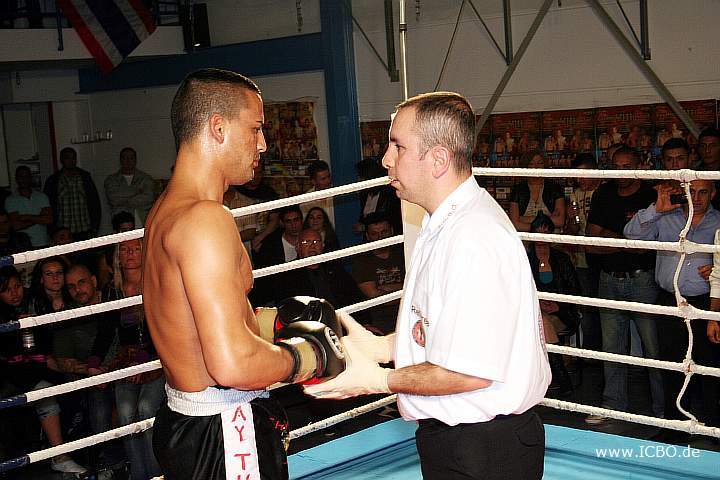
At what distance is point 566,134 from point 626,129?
446 millimetres

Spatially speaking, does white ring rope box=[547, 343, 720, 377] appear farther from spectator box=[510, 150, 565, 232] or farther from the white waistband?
spectator box=[510, 150, 565, 232]

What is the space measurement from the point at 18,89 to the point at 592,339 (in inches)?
284

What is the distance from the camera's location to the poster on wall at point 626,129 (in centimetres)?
527

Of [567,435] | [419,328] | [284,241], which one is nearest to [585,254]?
[284,241]

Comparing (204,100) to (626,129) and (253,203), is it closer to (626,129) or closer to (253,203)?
(253,203)

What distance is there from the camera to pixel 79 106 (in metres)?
10.2

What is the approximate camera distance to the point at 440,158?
1.74m

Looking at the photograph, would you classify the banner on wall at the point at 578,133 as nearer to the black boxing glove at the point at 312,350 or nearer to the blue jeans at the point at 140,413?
the blue jeans at the point at 140,413

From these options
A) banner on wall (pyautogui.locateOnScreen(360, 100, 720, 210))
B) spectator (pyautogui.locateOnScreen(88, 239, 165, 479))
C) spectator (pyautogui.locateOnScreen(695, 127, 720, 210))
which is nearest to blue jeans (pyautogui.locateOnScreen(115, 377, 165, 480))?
spectator (pyautogui.locateOnScreen(88, 239, 165, 479))

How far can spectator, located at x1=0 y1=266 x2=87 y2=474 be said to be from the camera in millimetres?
3625

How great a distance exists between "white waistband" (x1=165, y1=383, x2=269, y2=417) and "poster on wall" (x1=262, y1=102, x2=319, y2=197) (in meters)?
6.02

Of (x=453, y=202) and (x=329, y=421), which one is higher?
(x=453, y=202)

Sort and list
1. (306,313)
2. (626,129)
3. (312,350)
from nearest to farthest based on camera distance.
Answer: (312,350) → (306,313) → (626,129)

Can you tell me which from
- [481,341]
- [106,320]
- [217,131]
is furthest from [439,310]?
[106,320]
